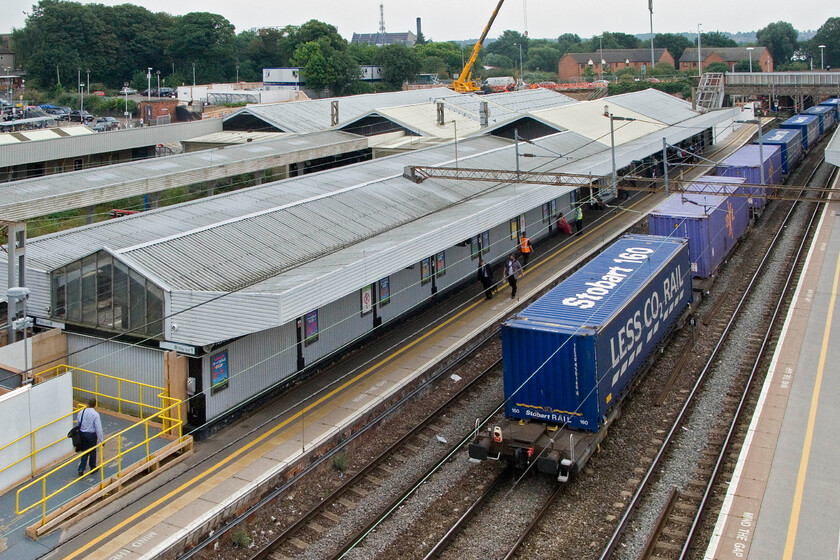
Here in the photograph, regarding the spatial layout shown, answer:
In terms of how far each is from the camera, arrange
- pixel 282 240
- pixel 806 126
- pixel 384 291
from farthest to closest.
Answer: pixel 806 126, pixel 384 291, pixel 282 240

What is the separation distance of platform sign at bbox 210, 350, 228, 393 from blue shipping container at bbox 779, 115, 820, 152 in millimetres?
48143

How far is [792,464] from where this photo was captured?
1543 cm

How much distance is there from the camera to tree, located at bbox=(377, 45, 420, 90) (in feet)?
354

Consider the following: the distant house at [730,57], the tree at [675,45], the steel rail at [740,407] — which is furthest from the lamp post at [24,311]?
the tree at [675,45]

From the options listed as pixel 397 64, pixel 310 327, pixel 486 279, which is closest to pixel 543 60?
pixel 397 64

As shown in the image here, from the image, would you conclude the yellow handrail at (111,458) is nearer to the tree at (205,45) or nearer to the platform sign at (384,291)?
the platform sign at (384,291)

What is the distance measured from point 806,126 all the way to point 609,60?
339 ft

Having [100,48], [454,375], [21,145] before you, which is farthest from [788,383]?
[100,48]

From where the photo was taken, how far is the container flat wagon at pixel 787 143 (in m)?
45.6

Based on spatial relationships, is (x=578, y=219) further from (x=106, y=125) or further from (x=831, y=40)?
(x=831, y=40)

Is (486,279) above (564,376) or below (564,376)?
above

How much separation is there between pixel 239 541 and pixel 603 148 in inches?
1326

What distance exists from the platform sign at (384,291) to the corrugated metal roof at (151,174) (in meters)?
12.4

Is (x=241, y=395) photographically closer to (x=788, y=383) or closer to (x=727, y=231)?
(x=788, y=383)
